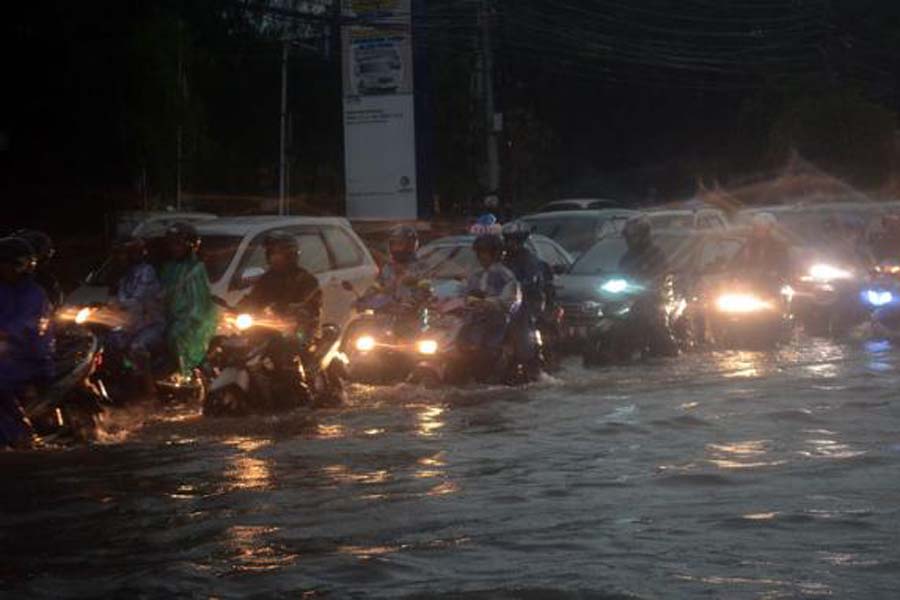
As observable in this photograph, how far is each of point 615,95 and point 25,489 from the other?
1979 inches

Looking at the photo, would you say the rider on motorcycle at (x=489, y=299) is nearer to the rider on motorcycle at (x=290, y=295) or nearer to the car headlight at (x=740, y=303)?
the rider on motorcycle at (x=290, y=295)

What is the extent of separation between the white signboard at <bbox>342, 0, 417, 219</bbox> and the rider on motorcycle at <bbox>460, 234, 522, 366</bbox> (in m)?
18.7

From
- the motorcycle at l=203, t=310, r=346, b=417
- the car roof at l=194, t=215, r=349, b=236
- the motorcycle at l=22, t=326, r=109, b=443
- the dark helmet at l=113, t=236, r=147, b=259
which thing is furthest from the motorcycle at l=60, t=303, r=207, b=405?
the car roof at l=194, t=215, r=349, b=236

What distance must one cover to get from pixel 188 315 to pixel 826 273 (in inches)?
506

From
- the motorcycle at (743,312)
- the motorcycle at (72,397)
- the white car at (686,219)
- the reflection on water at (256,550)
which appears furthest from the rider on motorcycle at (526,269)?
the white car at (686,219)

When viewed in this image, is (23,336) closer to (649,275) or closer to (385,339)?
(385,339)

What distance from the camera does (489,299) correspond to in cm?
1559

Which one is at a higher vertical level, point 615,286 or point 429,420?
point 615,286

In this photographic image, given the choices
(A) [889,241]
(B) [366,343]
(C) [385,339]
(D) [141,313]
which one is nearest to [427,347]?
(C) [385,339]

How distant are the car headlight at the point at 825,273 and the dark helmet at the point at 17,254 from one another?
15.1 meters

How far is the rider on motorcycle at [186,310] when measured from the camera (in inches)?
535

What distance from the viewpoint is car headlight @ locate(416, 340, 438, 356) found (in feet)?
50.8

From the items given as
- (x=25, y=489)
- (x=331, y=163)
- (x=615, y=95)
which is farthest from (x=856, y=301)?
(x=615, y=95)

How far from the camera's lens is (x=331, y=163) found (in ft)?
171
